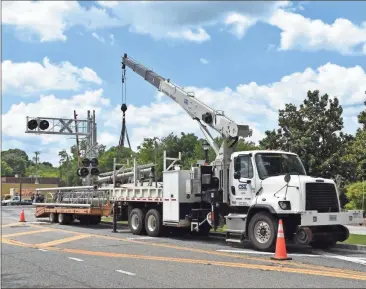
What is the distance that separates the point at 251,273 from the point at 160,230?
27.1ft

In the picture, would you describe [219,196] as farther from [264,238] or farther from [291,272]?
[291,272]

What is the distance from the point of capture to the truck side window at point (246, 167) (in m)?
14.8

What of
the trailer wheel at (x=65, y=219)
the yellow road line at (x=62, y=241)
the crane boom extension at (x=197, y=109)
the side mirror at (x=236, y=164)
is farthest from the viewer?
the trailer wheel at (x=65, y=219)

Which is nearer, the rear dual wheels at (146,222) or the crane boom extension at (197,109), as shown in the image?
the crane boom extension at (197,109)

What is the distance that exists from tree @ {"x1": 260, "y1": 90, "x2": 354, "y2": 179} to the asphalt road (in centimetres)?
1766

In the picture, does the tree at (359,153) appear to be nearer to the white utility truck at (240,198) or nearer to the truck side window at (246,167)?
the white utility truck at (240,198)

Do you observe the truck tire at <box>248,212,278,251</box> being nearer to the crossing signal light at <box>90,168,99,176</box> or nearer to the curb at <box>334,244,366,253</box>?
the curb at <box>334,244,366,253</box>

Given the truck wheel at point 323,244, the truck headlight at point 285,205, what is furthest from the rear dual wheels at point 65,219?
the truck headlight at point 285,205

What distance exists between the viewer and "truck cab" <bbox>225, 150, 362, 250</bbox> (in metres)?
13.2

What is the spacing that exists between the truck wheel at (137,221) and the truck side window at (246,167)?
5330 mm

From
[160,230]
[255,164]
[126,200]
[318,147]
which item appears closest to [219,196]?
[255,164]

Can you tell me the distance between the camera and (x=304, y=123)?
33.6m

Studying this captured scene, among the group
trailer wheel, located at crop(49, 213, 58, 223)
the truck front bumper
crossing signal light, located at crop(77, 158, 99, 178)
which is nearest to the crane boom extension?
the truck front bumper

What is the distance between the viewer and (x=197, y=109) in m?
18.1
